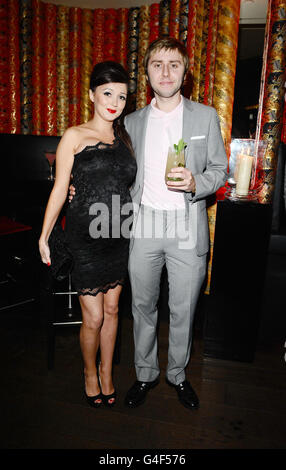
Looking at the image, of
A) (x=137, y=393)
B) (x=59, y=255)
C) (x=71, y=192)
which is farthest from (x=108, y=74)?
(x=137, y=393)

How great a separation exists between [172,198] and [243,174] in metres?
0.67

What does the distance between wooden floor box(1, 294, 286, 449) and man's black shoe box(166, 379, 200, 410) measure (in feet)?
0.11

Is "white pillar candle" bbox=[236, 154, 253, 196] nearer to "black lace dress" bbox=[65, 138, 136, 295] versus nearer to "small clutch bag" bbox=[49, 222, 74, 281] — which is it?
"black lace dress" bbox=[65, 138, 136, 295]

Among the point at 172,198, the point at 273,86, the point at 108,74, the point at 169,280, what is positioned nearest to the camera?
the point at 108,74

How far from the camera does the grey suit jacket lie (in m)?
1.55

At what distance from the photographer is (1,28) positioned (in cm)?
342

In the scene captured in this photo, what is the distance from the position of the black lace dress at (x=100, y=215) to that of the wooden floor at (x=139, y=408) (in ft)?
2.18

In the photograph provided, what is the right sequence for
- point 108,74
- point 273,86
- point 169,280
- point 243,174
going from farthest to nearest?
point 273,86
point 243,174
point 169,280
point 108,74

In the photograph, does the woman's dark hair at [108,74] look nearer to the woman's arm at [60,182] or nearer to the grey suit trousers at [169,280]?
the woman's arm at [60,182]

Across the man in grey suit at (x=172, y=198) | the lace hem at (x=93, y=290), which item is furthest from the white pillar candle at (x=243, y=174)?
the lace hem at (x=93, y=290)

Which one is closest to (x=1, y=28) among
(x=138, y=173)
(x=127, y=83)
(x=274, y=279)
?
(x=127, y=83)

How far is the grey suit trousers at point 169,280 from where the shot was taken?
1618 millimetres

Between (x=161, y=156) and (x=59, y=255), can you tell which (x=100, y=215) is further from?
(x=161, y=156)

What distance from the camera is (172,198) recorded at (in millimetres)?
1596
